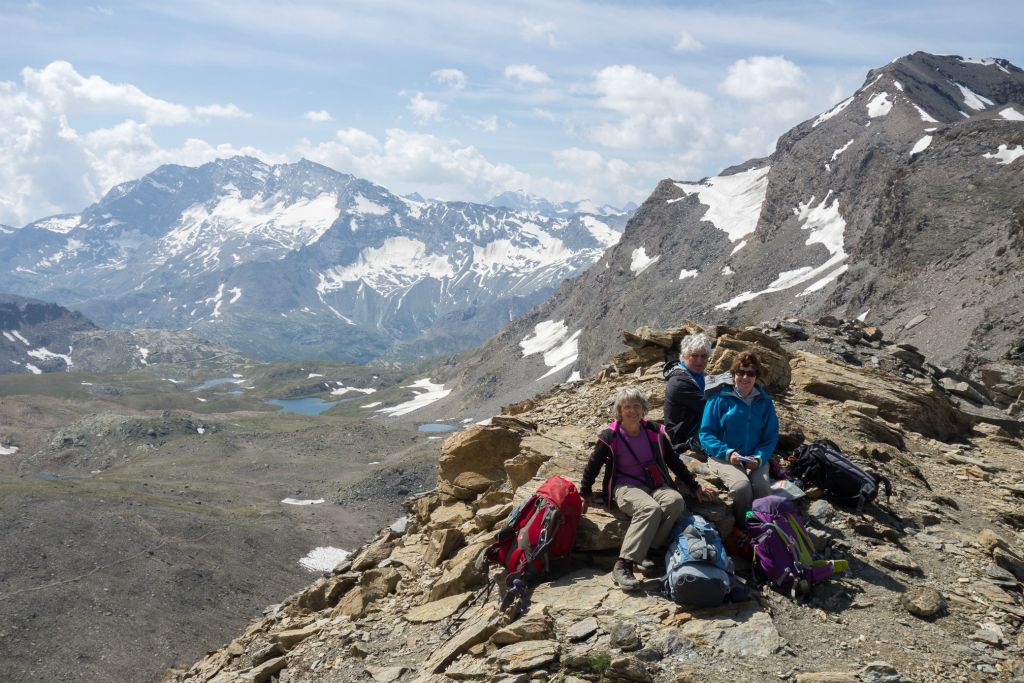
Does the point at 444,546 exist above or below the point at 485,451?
below

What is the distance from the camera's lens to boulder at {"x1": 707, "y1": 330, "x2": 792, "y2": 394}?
58.6ft

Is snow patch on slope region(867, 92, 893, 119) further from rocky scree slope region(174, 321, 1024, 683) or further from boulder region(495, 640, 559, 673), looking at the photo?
boulder region(495, 640, 559, 673)

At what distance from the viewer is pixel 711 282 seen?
159 meters

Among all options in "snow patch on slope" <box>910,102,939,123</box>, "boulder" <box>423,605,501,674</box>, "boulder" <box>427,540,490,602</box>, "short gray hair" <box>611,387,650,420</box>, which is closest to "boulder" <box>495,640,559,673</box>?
"boulder" <box>423,605,501,674</box>

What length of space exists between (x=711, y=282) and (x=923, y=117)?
53380mm

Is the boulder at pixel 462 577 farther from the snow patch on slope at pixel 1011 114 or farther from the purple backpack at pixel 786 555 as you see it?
the snow patch on slope at pixel 1011 114

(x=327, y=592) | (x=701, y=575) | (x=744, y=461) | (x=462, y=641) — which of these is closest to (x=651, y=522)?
(x=701, y=575)

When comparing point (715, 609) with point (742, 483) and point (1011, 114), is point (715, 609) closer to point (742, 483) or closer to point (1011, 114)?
point (742, 483)

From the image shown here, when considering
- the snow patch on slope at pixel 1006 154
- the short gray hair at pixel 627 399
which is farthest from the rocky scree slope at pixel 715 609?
the snow patch on slope at pixel 1006 154

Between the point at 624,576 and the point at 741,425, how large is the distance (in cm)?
357

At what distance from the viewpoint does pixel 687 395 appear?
1232cm

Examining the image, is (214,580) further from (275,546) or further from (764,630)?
(764,630)

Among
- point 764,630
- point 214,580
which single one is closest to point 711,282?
point 214,580

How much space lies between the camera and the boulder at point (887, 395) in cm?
1941
